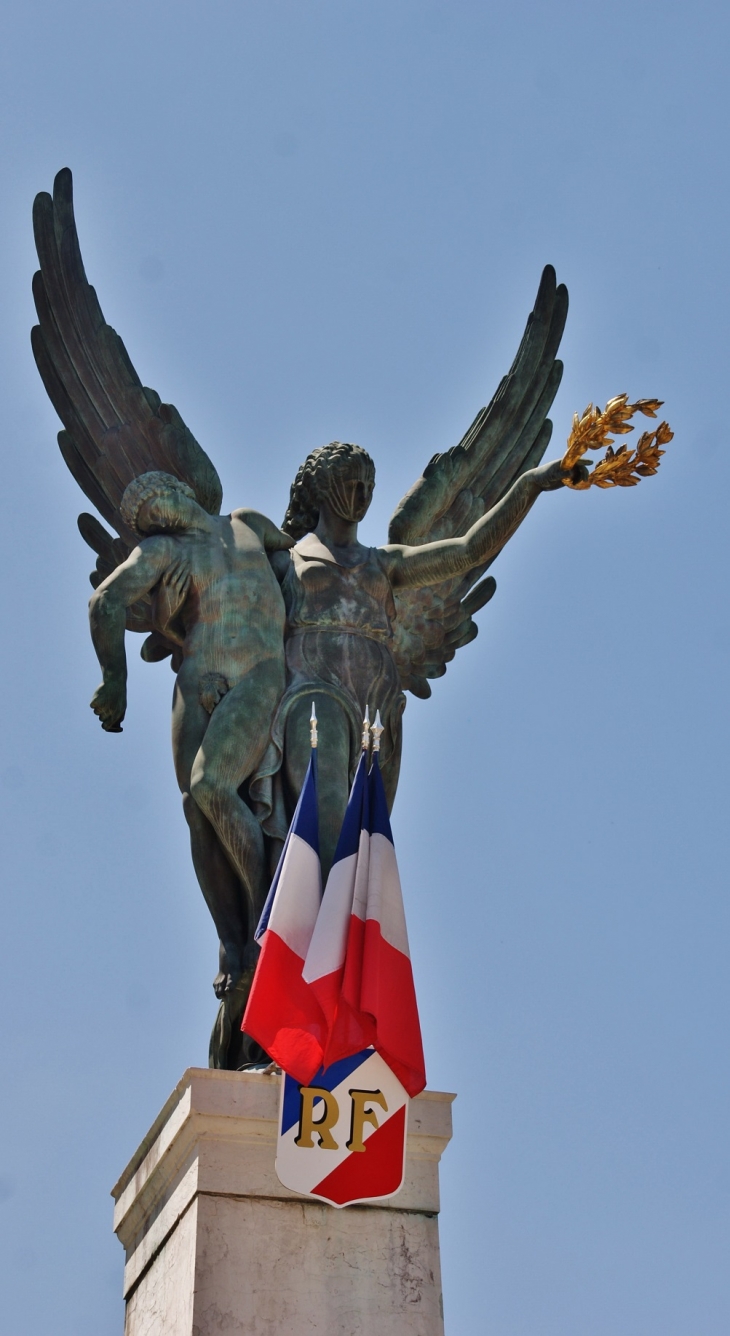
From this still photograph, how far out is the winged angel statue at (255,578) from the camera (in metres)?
12.3

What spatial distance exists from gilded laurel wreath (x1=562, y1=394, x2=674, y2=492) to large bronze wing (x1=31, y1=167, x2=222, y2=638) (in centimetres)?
224

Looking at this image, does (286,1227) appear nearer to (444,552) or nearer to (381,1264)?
(381,1264)

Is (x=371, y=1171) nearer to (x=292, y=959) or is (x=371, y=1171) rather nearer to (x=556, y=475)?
(x=292, y=959)

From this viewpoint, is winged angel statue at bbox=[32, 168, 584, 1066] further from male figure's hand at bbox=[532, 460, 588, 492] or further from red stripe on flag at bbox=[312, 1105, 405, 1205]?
red stripe on flag at bbox=[312, 1105, 405, 1205]

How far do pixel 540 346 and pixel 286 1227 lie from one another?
599 cm

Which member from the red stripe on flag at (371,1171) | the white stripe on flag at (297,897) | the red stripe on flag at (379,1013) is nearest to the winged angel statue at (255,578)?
the white stripe on flag at (297,897)

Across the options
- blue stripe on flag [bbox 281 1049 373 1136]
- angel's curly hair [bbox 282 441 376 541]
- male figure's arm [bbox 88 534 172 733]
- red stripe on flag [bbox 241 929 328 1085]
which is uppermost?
angel's curly hair [bbox 282 441 376 541]

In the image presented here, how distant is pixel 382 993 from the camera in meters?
11.1

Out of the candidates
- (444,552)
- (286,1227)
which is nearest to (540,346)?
(444,552)

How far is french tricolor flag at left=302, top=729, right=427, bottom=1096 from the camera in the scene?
36.1 feet

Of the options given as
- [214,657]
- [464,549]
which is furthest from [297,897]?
[464,549]

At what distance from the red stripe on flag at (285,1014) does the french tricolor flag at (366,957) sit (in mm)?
51

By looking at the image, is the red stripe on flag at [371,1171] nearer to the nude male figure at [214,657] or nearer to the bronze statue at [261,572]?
the bronze statue at [261,572]

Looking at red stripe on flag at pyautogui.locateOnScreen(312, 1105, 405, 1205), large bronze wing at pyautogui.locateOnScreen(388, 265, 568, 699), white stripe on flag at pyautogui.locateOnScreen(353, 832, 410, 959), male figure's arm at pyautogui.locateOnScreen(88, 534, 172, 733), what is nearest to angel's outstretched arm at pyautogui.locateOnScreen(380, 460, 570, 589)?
large bronze wing at pyautogui.locateOnScreen(388, 265, 568, 699)
